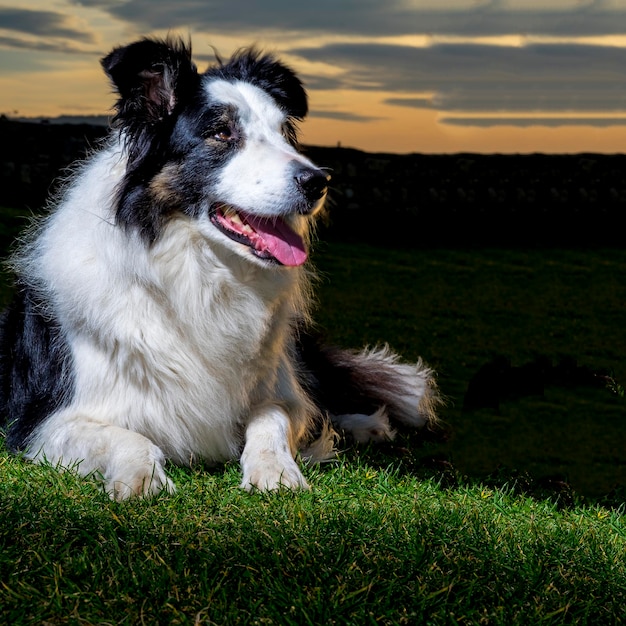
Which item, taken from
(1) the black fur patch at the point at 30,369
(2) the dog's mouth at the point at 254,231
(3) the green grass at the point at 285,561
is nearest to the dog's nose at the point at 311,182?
(2) the dog's mouth at the point at 254,231

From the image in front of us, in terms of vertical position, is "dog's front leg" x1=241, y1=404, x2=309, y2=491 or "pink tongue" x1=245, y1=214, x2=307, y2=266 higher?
"pink tongue" x1=245, y1=214, x2=307, y2=266

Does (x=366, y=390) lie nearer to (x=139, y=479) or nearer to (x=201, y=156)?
(x=139, y=479)

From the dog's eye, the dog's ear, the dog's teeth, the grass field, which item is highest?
the dog's ear

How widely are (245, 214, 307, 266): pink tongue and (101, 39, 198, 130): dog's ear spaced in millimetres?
632

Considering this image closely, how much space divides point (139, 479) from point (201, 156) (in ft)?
4.60

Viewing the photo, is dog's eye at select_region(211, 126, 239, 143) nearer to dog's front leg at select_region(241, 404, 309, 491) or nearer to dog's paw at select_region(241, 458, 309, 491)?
dog's front leg at select_region(241, 404, 309, 491)

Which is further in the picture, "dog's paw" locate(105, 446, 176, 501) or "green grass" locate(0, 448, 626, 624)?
"dog's paw" locate(105, 446, 176, 501)

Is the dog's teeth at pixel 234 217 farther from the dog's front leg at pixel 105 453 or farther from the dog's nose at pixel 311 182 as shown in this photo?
the dog's front leg at pixel 105 453

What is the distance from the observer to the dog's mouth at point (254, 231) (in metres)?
3.89

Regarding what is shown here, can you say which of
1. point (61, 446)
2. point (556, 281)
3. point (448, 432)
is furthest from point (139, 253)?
point (556, 281)

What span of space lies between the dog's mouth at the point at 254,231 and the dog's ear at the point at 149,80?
1.69ft

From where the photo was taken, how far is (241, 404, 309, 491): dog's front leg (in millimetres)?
4004

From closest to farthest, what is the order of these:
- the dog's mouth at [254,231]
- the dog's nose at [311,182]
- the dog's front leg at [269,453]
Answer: the dog's nose at [311,182], the dog's mouth at [254,231], the dog's front leg at [269,453]

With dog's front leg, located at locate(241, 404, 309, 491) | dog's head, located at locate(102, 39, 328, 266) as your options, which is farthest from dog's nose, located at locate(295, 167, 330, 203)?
dog's front leg, located at locate(241, 404, 309, 491)
